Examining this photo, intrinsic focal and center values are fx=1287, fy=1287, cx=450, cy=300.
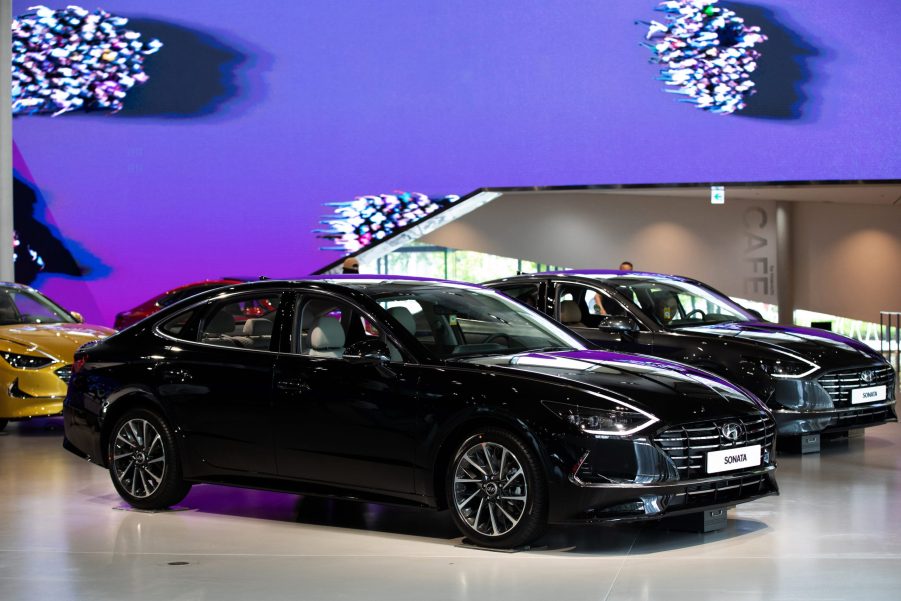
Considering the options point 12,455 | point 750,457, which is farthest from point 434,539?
point 12,455

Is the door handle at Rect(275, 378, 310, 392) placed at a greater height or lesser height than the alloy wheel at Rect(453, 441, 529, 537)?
greater

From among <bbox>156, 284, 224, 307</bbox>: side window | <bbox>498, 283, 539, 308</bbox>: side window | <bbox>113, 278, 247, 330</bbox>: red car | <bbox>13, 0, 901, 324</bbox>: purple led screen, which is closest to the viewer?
<bbox>498, 283, 539, 308</bbox>: side window

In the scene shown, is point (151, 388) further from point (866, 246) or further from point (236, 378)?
point (866, 246)

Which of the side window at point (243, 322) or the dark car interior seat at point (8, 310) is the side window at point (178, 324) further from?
the dark car interior seat at point (8, 310)

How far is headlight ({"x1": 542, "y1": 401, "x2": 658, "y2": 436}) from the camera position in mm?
6062

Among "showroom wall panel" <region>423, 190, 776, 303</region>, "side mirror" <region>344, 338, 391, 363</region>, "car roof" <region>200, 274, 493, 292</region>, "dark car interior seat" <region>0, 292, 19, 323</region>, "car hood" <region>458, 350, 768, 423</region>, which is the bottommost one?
"car hood" <region>458, 350, 768, 423</region>

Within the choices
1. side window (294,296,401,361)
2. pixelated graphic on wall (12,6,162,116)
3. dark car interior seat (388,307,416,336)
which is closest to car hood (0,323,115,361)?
side window (294,296,401,361)

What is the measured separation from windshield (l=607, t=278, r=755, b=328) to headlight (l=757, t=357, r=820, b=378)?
3.19ft

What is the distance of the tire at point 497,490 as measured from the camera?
6117mm

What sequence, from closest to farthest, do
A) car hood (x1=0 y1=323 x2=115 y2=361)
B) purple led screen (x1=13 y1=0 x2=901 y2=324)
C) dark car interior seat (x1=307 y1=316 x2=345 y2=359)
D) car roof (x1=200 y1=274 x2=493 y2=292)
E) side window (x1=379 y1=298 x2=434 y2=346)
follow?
side window (x1=379 y1=298 x2=434 y2=346) < dark car interior seat (x1=307 y1=316 x2=345 y2=359) < car roof (x1=200 y1=274 x2=493 y2=292) < car hood (x1=0 y1=323 x2=115 y2=361) < purple led screen (x1=13 y1=0 x2=901 y2=324)

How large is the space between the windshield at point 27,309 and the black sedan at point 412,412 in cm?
427

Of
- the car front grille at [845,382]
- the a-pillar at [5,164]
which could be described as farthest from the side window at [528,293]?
the a-pillar at [5,164]

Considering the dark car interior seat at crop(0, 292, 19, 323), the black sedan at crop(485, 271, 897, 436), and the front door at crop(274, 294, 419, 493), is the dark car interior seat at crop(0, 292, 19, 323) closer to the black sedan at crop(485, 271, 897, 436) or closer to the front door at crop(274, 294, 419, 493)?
the black sedan at crop(485, 271, 897, 436)

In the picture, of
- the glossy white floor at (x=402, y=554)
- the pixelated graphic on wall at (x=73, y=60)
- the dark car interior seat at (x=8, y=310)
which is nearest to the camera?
the glossy white floor at (x=402, y=554)
